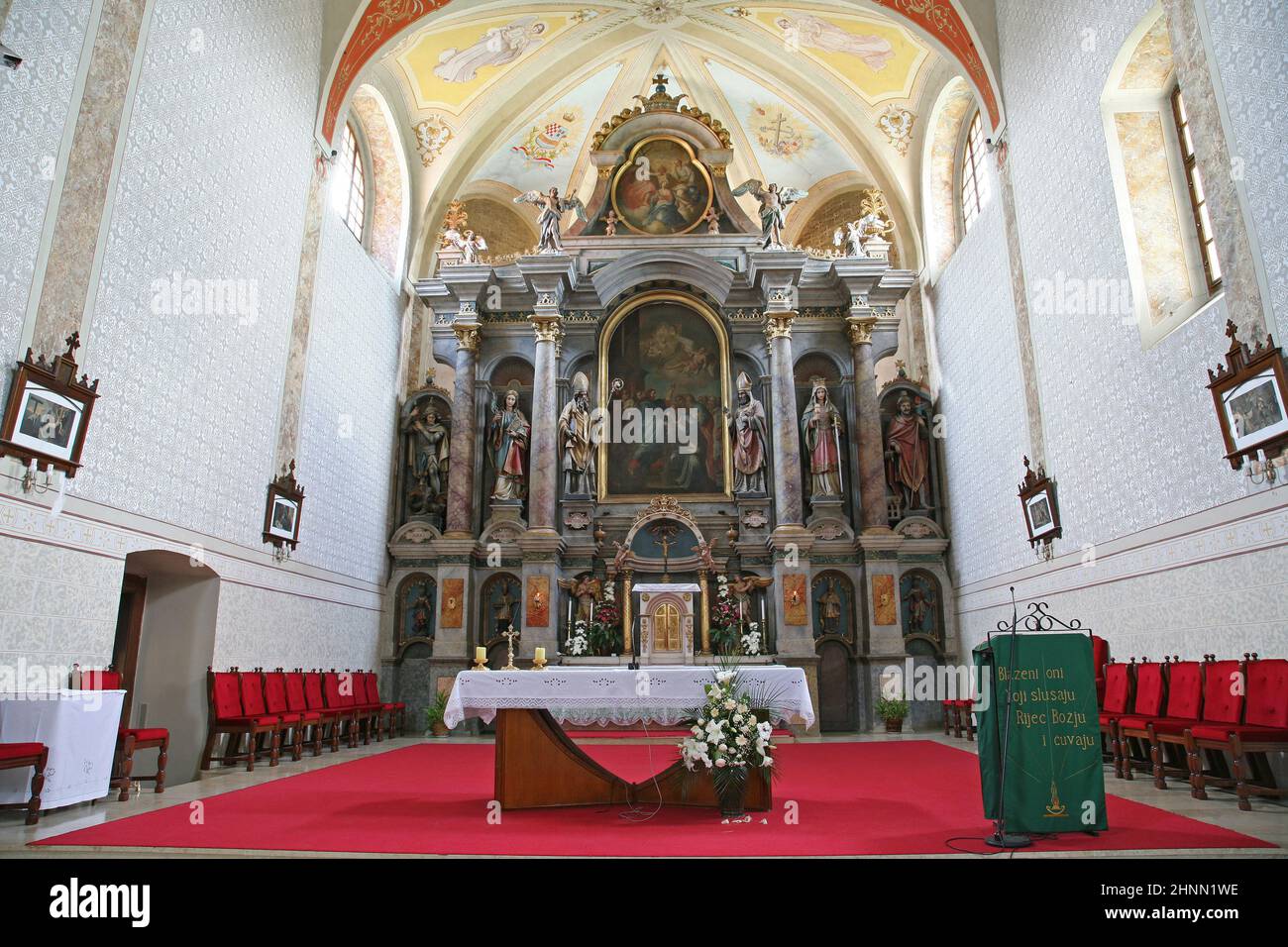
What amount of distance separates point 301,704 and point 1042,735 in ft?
28.3

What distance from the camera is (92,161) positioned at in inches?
282

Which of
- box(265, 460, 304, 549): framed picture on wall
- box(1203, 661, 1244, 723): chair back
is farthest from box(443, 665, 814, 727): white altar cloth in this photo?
box(265, 460, 304, 549): framed picture on wall

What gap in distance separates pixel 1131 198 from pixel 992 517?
17.1 feet

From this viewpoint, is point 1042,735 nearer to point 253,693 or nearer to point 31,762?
point 31,762

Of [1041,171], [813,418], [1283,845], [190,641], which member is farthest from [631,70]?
[1283,845]

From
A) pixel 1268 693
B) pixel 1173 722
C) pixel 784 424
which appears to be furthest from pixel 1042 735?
pixel 784 424

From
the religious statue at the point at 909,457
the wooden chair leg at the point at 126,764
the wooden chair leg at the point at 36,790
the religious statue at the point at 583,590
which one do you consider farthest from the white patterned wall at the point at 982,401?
the wooden chair leg at the point at 36,790

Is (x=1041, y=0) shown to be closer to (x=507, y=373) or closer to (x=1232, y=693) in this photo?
(x=1232, y=693)

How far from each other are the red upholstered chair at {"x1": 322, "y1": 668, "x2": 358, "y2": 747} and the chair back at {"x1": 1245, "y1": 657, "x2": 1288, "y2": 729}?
961cm

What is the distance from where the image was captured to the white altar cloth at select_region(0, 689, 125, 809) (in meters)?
6.02

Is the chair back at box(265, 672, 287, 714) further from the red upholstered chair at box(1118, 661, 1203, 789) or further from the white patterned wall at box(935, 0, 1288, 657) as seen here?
the white patterned wall at box(935, 0, 1288, 657)

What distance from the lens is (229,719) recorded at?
28.7 feet

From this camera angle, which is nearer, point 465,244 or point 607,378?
point 607,378

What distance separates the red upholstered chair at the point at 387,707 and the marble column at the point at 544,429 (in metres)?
3.45
